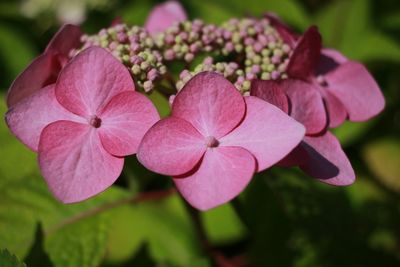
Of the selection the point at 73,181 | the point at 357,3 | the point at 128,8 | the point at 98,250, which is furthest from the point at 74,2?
the point at 73,181

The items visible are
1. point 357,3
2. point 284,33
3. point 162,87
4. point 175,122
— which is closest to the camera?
point 175,122

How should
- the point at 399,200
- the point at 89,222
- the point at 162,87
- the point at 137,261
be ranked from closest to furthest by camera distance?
the point at 162,87 → the point at 89,222 → the point at 137,261 → the point at 399,200

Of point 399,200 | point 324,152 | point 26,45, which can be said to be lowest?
point 399,200

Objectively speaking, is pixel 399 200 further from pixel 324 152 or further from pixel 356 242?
pixel 324 152

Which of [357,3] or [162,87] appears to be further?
[357,3]

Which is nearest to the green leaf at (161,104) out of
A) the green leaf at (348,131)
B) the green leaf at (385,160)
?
the green leaf at (348,131)

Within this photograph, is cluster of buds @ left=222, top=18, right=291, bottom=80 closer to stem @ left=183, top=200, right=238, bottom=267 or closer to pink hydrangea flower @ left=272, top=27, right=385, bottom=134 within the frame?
pink hydrangea flower @ left=272, top=27, right=385, bottom=134

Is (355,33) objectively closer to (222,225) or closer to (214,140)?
(222,225)

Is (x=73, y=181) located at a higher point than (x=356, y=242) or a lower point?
higher
